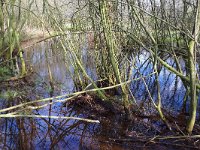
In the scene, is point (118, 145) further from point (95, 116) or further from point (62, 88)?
point (62, 88)

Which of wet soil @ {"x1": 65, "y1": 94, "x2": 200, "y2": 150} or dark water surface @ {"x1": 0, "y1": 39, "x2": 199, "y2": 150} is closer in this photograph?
wet soil @ {"x1": 65, "y1": 94, "x2": 200, "y2": 150}

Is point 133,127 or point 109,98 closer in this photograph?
point 133,127

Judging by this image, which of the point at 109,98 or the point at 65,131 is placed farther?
the point at 109,98

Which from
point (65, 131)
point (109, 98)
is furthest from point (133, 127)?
point (65, 131)

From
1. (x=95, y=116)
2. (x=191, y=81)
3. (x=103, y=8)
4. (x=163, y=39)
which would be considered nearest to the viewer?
(x=191, y=81)

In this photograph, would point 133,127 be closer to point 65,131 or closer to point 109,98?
point 109,98

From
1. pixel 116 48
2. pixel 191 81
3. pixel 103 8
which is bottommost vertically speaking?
pixel 191 81

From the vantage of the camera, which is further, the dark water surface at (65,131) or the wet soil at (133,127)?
the dark water surface at (65,131)

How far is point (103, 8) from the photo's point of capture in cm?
620

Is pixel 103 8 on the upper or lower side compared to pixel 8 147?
upper

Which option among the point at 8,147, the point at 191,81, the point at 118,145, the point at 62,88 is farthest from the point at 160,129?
the point at 62,88

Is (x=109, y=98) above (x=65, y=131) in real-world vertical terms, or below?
above

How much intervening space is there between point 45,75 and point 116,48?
5.21m

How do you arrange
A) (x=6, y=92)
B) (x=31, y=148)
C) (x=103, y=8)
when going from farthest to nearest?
(x=6, y=92), (x=103, y=8), (x=31, y=148)
